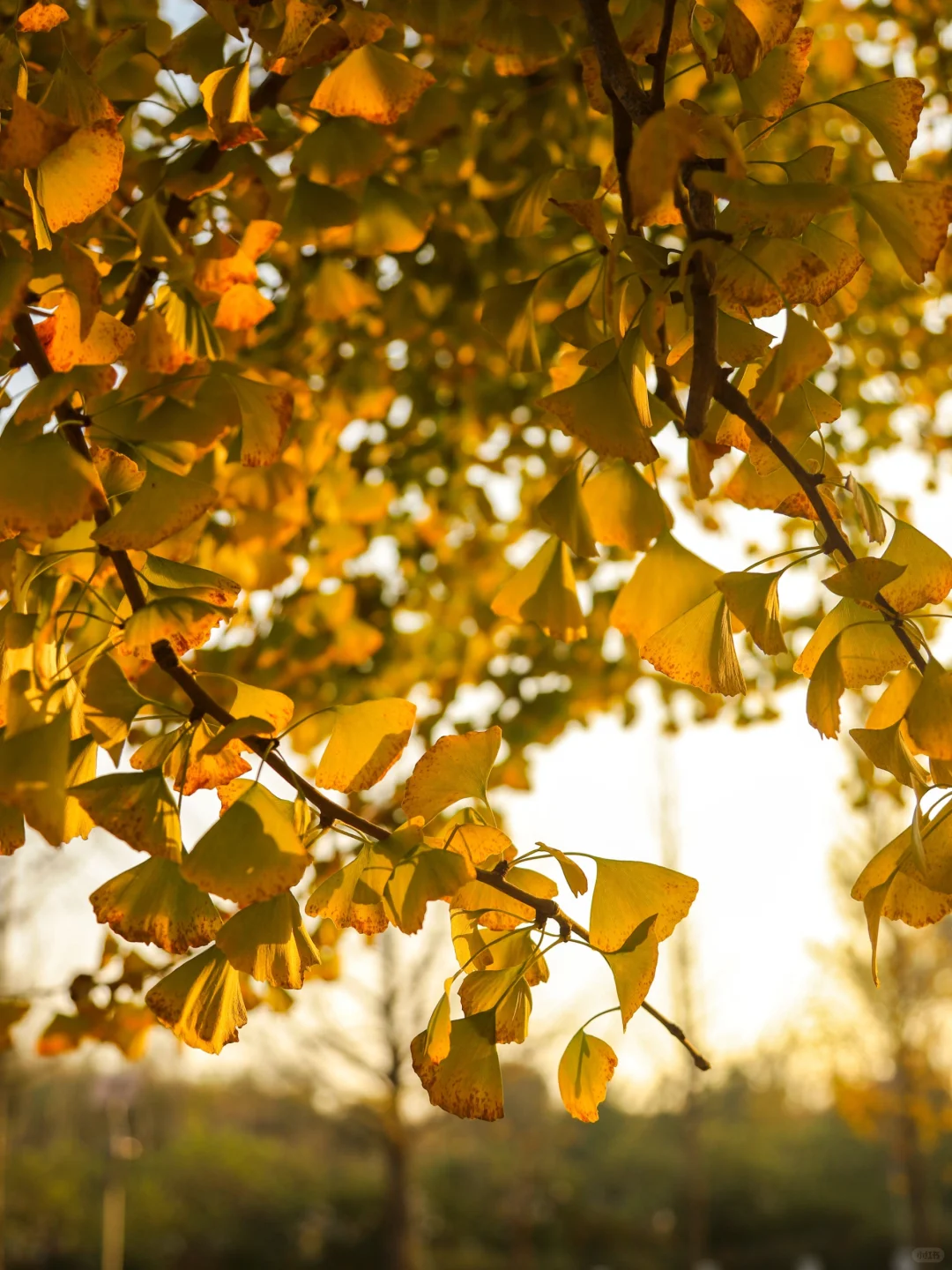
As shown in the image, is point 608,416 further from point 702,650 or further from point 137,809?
point 137,809

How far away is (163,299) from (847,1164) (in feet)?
51.8

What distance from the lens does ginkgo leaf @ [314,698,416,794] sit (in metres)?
0.54

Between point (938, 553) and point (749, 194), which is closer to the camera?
point (749, 194)

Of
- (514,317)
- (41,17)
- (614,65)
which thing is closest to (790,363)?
(614,65)

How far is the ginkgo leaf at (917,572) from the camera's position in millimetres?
539

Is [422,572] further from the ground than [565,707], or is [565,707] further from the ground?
[422,572]

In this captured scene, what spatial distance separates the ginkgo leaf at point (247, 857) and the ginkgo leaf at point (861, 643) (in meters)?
0.26

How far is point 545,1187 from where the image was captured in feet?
43.5

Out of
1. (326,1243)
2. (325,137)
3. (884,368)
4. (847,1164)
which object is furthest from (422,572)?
(847,1164)

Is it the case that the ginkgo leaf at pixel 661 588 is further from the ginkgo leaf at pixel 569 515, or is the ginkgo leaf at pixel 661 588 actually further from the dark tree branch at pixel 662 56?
the dark tree branch at pixel 662 56

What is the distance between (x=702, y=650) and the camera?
562mm

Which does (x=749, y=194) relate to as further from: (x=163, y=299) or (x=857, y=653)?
(x=163, y=299)

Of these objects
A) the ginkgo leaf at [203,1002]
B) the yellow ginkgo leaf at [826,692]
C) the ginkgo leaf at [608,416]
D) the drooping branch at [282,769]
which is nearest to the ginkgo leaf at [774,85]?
the ginkgo leaf at [608,416]

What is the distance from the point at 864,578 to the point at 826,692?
6 centimetres
